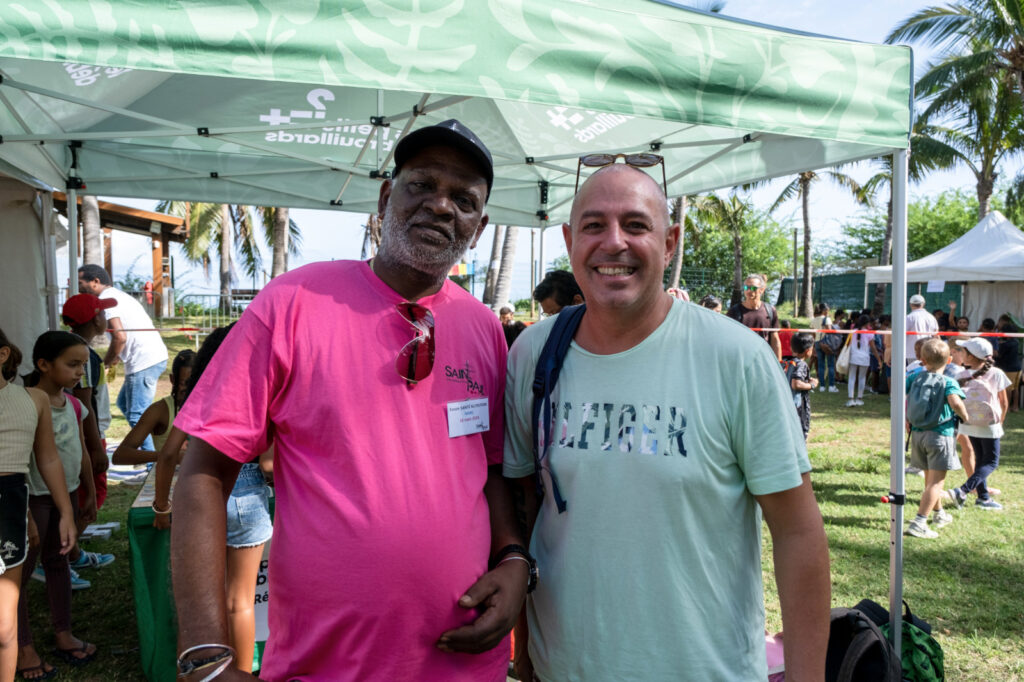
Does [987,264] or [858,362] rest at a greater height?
[987,264]

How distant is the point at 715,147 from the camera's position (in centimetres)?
546

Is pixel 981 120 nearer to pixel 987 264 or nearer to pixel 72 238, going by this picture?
pixel 987 264

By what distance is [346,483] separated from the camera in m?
1.43

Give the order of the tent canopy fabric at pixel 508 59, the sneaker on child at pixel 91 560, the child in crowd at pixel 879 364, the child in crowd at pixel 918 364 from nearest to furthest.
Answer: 1. the tent canopy fabric at pixel 508 59
2. the sneaker on child at pixel 91 560
3. the child in crowd at pixel 918 364
4. the child in crowd at pixel 879 364

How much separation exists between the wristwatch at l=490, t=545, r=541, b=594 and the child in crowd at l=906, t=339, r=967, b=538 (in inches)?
219

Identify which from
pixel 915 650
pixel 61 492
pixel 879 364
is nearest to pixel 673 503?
pixel 915 650

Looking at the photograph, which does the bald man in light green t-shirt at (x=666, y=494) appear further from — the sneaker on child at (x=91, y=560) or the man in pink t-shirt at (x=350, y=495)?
the sneaker on child at (x=91, y=560)

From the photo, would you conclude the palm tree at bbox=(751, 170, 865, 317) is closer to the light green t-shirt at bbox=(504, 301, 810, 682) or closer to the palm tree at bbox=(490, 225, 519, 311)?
the palm tree at bbox=(490, 225, 519, 311)

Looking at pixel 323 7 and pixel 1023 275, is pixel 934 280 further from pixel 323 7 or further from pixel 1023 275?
pixel 323 7

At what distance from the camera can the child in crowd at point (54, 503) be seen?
3.39 metres

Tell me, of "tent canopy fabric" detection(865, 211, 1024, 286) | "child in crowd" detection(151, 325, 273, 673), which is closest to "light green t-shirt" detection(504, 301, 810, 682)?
"child in crowd" detection(151, 325, 273, 673)

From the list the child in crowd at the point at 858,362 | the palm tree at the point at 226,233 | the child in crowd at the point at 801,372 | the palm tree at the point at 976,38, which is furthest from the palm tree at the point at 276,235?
the palm tree at the point at 976,38

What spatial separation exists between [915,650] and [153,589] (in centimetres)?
352

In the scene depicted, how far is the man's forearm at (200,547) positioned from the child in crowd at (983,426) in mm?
7028
